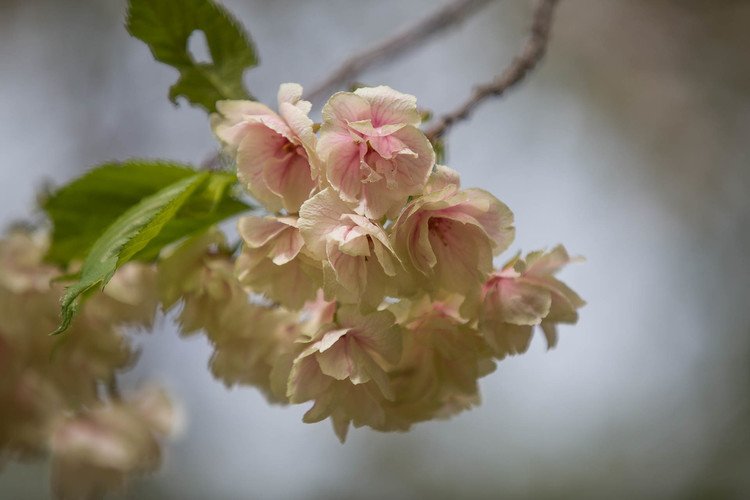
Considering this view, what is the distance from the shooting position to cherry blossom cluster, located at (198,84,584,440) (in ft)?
1.89

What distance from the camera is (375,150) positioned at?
0.59 m

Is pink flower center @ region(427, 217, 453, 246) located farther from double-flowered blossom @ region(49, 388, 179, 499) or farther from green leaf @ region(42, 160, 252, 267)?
double-flowered blossom @ region(49, 388, 179, 499)

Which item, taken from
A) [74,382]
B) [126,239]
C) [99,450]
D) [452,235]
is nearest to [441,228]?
[452,235]

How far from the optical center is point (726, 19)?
3.22 m

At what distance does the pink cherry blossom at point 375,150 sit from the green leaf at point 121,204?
186 millimetres

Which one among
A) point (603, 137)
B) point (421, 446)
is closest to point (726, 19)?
point (603, 137)

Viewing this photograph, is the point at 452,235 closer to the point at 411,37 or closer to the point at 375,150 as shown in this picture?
the point at 375,150

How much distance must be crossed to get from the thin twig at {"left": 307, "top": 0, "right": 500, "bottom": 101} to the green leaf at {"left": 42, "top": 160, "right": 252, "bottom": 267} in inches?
17.4

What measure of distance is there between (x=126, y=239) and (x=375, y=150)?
21 cm

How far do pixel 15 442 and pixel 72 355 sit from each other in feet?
0.98

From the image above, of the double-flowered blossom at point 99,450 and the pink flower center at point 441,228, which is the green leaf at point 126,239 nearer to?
the pink flower center at point 441,228

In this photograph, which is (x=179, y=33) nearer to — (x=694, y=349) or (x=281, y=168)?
(x=281, y=168)

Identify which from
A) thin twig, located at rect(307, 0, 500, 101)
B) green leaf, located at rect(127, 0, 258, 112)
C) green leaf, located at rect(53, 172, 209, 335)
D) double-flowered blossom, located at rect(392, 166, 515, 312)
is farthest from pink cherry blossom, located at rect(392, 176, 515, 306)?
thin twig, located at rect(307, 0, 500, 101)

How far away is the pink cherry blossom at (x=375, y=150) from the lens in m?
0.57
